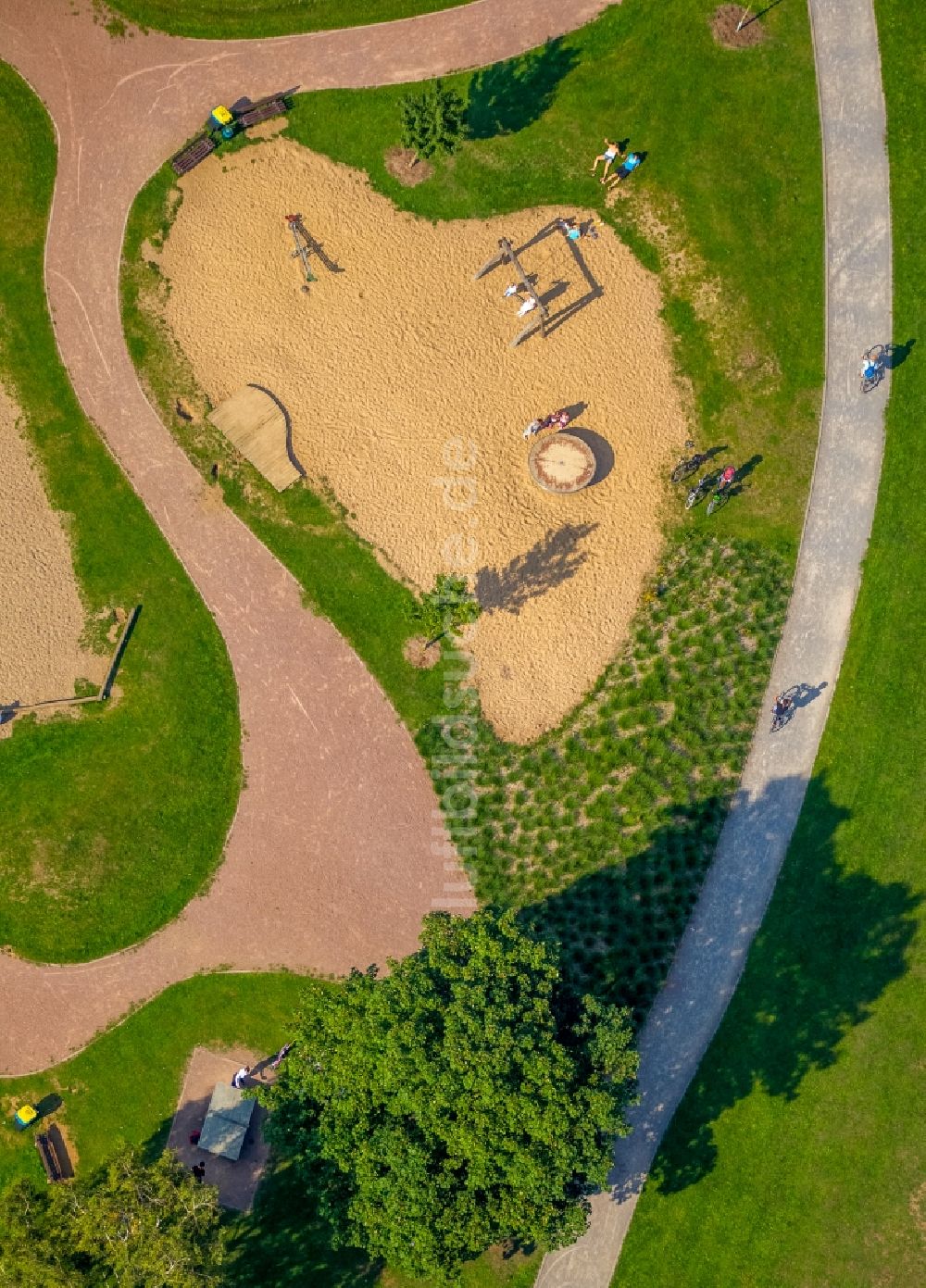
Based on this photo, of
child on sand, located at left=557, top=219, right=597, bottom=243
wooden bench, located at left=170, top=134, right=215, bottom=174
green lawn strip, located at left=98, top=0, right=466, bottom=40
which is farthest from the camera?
green lawn strip, located at left=98, top=0, right=466, bottom=40

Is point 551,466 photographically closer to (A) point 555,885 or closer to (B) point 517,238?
(B) point 517,238

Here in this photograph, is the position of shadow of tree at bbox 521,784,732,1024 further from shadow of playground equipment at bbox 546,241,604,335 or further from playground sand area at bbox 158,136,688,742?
shadow of playground equipment at bbox 546,241,604,335

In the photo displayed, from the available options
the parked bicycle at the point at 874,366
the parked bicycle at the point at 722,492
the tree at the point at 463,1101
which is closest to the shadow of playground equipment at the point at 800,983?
the tree at the point at 463,1101

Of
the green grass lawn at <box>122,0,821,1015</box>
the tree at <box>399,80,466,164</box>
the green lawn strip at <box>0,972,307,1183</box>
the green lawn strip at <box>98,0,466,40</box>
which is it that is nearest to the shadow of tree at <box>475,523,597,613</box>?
the green grass lawn at <box>122,0,821,1015</box>

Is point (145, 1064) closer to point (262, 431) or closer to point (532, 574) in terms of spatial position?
point (532, 574)

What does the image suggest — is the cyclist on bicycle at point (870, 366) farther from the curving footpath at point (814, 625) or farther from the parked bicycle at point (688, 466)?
the parked bicycle at point (688, 466)
